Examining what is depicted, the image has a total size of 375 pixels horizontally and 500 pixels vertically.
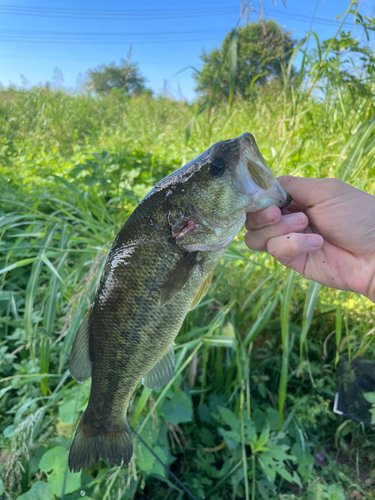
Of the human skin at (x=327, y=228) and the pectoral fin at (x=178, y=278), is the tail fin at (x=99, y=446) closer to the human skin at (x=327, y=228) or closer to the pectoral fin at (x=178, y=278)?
the pectoral fin at (x=178, y=278)

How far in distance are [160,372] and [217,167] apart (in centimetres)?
67

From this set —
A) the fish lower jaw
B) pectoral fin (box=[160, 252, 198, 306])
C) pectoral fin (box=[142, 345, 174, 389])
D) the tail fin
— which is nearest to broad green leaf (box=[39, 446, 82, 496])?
the tail fin

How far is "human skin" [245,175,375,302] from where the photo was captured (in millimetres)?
1149

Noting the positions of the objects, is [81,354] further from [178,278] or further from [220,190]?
[220,190]

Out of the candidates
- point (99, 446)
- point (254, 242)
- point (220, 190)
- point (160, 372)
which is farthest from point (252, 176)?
point (99, 446)

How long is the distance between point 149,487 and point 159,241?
5.13ft

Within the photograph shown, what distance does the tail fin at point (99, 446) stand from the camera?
1.01 metres

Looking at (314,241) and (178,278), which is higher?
(314,241)

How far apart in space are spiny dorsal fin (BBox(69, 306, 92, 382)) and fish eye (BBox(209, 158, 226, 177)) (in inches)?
21.0

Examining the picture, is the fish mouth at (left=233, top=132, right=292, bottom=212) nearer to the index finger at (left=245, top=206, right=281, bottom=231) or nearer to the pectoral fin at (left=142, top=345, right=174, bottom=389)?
the index finger at (left=245, top=206, right=281, bottom=231)

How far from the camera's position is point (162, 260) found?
95 centimetres

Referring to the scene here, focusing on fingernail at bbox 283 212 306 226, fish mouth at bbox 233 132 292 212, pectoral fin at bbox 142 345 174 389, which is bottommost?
pectoral fin at bbox 142 345 174 389

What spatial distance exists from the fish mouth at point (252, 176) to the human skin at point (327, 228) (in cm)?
13

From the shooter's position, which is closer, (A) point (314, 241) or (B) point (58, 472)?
(A) point (314, 241)
